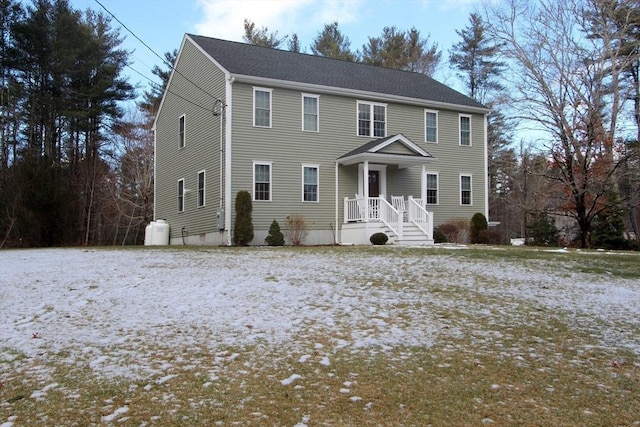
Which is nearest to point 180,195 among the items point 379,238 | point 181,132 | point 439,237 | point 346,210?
point 181,132

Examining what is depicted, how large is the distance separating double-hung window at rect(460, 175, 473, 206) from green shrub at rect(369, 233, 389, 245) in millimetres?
6393

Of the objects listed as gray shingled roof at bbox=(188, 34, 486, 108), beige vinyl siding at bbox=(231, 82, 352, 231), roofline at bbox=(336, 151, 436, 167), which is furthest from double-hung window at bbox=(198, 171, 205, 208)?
roofline at bbox=(336, 151, 436, 167)

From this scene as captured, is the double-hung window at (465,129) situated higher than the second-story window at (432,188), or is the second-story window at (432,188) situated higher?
the double-hung window at (465,129)

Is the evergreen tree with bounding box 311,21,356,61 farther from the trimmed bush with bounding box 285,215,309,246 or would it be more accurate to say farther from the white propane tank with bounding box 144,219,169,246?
the trimmed bush with bounding box 285,215,309,246

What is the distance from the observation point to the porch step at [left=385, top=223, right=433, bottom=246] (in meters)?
17.3

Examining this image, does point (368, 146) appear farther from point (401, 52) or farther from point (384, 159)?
point (401, 52)

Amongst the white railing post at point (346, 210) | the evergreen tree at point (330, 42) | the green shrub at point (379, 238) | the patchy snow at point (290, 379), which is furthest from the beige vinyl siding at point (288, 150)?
the evergreen tree at point (330, 42)

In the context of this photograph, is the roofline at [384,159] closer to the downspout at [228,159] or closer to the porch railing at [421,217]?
the porch railing at [421,217]

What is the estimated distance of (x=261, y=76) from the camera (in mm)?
17656

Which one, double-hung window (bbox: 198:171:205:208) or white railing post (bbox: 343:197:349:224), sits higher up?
double-hung window (bbox: 198:171:205:208)

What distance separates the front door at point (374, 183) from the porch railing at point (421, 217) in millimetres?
1784

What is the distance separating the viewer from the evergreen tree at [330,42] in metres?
40.1

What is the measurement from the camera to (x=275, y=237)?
16797 millimetres

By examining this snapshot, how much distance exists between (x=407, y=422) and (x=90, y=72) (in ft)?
99.1
